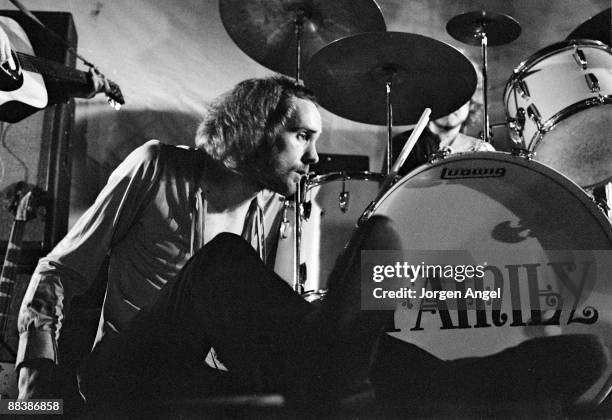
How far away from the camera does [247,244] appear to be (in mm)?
2256

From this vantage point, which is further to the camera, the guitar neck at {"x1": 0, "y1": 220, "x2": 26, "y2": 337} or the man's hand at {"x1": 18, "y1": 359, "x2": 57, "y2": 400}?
the guitar neck at {"x1": 0, "y1": 220, "x2": 26, "y2": 337}

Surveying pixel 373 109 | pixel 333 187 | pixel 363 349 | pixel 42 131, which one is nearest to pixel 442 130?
pixel 373 109

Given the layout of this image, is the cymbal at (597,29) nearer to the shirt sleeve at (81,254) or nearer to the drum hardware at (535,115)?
the drum hardware at (535,115)

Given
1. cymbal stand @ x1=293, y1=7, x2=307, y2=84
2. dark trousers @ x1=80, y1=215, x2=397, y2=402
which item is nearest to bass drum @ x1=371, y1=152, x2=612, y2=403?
dark trousers @ x1=80, y1=215, x2=397, y2=402

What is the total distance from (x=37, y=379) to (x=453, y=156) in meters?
1.36

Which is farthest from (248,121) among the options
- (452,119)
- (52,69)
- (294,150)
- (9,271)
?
(9,271)

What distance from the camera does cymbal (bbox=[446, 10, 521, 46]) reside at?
2514 mm

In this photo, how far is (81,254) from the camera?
2.22 m

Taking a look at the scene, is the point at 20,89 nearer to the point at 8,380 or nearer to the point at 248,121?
the point at 248,121

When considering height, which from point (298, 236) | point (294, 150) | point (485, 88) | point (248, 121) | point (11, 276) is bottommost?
point (11, 276)

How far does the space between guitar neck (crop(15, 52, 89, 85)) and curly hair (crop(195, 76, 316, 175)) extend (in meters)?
0.45

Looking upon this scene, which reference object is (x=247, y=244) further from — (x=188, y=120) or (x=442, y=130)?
(x=442, y=130)

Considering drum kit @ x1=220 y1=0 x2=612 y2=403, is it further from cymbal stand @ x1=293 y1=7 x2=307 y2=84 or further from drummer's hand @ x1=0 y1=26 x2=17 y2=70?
drummer's hand @ x1=0 y1=26 x2=17 y2=70

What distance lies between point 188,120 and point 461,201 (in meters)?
1.04
